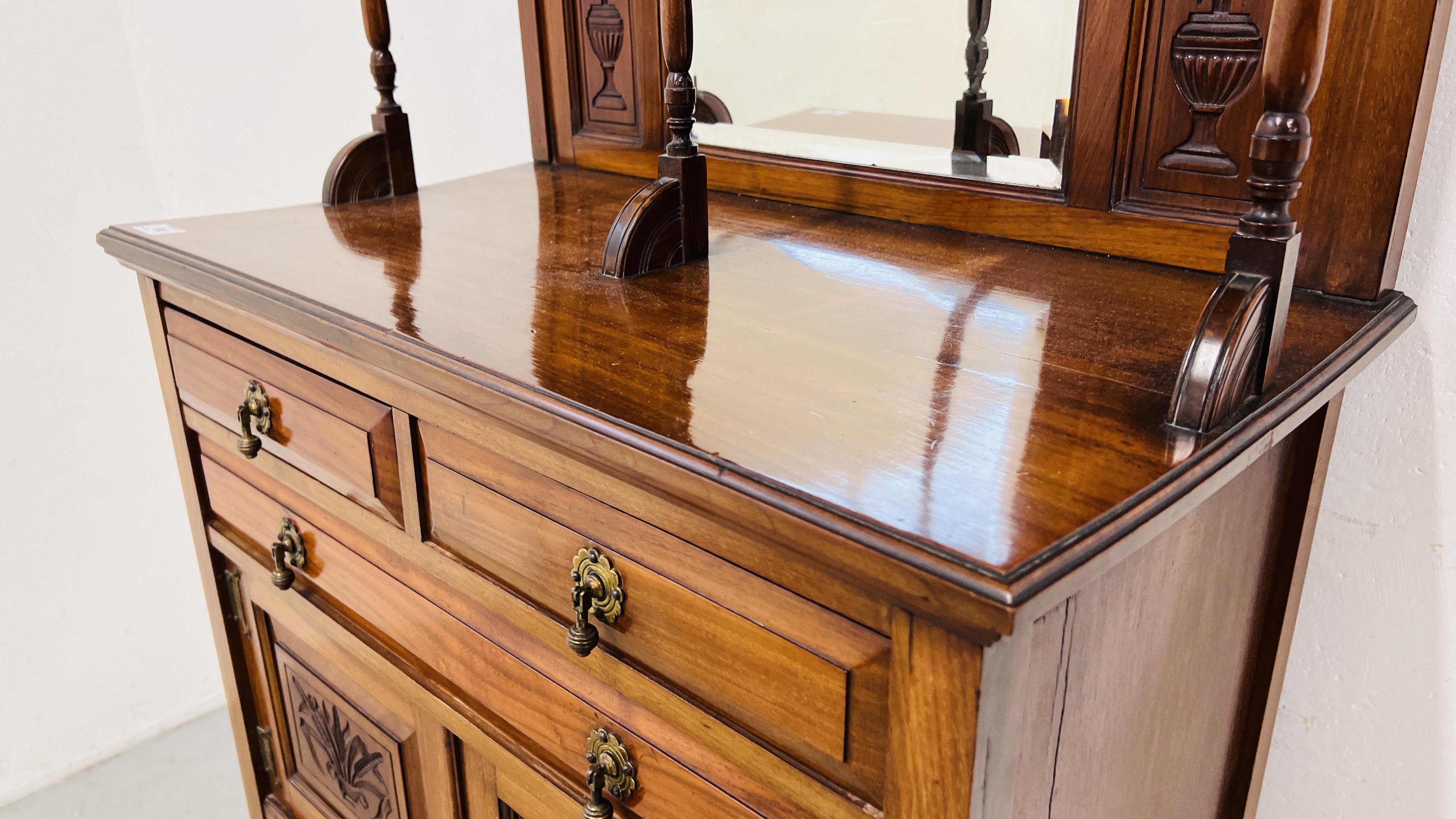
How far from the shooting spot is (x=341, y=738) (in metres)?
1.12

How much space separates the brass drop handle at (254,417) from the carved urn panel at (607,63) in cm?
57

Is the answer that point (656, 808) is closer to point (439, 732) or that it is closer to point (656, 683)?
point (656, 683)

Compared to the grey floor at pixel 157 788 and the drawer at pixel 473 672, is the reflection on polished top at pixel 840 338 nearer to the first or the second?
the drawer at pixel 473 672

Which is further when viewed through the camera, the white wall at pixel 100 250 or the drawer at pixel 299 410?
the white wall at pixel 100 250

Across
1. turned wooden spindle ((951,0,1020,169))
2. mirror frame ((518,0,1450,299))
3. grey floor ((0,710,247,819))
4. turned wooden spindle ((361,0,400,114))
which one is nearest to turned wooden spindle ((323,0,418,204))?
turned wooden spindle ((361,0,400,114))

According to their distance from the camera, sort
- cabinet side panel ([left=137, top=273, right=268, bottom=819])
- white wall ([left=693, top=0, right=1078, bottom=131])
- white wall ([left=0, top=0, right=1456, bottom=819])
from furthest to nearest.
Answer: white wall ([left=0, top=0, right=1456, bottom=819]) < cabinet side panel ([left=137, top=273, right=268, bottom=819]) < white wall ([left=693, top=0, right=1078, bottom=131])

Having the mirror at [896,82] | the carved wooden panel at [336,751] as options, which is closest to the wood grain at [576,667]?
the carved wooden panel at [336,751]

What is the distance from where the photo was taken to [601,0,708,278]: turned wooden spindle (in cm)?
87

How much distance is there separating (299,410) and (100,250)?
127 centimetres

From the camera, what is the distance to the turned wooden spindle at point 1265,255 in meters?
0.55

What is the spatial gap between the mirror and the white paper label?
1.94 ft

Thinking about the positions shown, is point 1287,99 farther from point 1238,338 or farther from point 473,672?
point 473,672

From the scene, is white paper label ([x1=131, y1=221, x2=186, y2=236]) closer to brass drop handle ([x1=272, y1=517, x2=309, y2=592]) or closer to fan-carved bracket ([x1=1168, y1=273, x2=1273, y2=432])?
brass drop handle ([x1=272, y1=517, x2=309, y2=592])

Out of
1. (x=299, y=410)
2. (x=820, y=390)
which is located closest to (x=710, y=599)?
(x=820, y=390)
